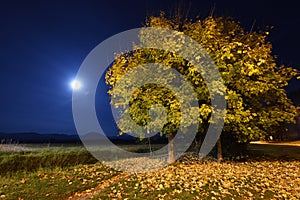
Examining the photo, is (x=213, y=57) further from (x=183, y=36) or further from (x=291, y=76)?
(x=291, y=76)

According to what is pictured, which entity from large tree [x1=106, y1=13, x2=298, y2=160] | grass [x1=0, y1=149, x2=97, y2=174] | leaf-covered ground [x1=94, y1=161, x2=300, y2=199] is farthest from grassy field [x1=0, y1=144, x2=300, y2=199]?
grass [x1=0, y1=149, x2=97, y2=174]

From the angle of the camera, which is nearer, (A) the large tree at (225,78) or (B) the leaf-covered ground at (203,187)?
(B) the leaf-covered ground at (203,187)

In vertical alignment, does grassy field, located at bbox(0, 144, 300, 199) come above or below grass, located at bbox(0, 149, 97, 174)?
below

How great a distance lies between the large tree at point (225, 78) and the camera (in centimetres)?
1100

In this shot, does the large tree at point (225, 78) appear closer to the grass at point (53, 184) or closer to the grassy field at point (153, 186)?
the grassy field at point (153, 186)

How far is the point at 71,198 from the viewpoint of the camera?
331 inches

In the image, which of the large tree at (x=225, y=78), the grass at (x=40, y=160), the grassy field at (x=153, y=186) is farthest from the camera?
the grass at (x=40, y=160)

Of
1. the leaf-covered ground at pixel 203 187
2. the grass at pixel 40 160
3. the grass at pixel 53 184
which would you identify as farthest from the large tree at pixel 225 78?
the grass at pixel 40 160

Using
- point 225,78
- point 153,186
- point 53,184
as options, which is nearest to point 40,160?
point 53,184

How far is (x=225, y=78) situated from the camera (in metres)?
11.0

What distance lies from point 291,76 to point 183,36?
20.1 feet

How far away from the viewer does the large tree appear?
36.1 feet

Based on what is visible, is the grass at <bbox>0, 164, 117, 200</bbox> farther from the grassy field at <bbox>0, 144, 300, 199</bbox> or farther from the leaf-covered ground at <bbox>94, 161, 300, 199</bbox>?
the leaf-covered ground at <bbox>94, 161, 300, 199</bbox>

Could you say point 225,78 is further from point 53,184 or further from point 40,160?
point 40,160
